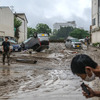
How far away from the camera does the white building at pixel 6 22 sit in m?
44.1

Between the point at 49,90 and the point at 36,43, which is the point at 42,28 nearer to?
the point at 36,43

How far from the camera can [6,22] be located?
47125 millimetres

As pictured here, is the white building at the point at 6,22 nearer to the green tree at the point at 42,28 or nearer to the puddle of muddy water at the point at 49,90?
the puddle of muddy water at the point at 49,90

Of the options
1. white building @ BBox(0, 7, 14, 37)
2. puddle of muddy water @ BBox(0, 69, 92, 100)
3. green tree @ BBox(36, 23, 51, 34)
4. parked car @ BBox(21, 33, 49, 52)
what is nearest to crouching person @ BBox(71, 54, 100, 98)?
puddle of muddy water @ BBox(0, 69, 92, 100)

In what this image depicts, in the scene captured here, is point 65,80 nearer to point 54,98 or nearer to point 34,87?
point 34,87

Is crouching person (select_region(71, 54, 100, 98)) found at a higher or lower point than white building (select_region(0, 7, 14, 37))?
lower

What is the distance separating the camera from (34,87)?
754 centimetres

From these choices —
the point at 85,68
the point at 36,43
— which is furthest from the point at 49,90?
the point at 36,43

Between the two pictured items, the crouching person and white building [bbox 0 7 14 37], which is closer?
the crouching person

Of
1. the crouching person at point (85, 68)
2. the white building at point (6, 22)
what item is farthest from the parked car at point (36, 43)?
the crouching person at point (85, 68)

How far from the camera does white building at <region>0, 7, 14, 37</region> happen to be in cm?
4409

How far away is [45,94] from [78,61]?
4007 millimetres

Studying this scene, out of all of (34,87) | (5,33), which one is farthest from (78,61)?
(5,33)

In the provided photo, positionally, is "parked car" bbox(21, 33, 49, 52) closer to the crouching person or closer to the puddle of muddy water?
the puddle of muddy water
